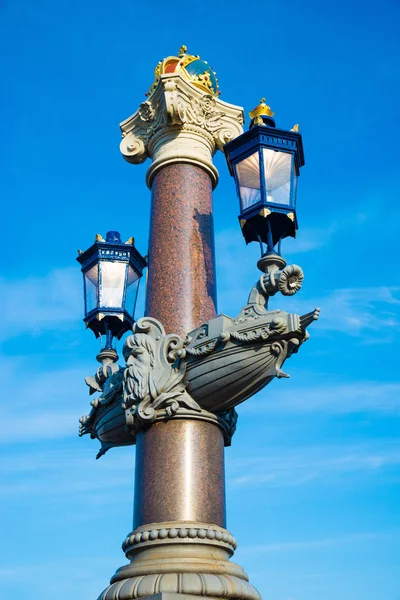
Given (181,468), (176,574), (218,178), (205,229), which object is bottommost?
(176,574)

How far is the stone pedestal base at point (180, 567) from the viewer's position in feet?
19.4

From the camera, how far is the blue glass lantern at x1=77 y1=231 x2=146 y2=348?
9211 mm

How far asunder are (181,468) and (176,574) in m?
0.98

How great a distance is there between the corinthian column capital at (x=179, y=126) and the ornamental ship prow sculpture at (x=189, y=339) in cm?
2

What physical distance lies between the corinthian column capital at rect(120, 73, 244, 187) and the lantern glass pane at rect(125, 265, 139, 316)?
127 centimetres

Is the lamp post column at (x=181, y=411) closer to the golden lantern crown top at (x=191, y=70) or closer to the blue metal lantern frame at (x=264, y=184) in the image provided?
the golden lantern crown top at (x=191, y=70)

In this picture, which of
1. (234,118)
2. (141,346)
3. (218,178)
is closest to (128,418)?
(141,346)

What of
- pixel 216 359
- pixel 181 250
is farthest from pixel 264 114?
pixel 216 359

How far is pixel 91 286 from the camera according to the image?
9531 mm

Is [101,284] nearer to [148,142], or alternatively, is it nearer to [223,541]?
[148,142]

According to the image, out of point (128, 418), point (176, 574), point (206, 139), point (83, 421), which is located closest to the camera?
point (176, 574)

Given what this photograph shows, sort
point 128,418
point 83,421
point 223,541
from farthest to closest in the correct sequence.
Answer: point 83,421, point 128,418, point 223,541

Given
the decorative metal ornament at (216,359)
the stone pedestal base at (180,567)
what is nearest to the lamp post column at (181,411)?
the stone pedestal base at (180,567)

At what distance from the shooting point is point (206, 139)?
8969 mm
